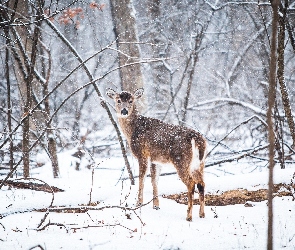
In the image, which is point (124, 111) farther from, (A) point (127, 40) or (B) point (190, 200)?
(A) point (127, 40)

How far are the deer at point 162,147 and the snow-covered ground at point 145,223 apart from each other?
36cm

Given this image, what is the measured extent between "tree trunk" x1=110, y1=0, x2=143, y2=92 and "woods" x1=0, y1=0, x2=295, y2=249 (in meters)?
0.03

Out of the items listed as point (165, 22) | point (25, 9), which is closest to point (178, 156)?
point (25, 9)

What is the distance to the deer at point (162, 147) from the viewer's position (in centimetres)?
526

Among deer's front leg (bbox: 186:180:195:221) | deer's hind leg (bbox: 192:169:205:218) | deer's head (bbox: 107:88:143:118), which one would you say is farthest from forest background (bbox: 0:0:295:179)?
deer's front leg (bbox: 186:180:195:221)

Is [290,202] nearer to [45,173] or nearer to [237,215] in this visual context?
[237,215]

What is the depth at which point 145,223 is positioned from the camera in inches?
181

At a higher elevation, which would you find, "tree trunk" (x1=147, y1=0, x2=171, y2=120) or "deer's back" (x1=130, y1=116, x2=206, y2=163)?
"tree trunk" (x1=147, y1=0, x2=171, y2=120)

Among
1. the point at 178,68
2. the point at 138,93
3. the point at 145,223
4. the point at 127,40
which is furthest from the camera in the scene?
the point at 178,68

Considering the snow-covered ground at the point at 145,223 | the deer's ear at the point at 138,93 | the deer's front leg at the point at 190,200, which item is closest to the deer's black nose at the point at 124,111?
the deer's ear at the point at 138,93

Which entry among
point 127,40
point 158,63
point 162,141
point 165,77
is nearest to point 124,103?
point 162,141

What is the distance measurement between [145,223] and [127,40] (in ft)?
23.6

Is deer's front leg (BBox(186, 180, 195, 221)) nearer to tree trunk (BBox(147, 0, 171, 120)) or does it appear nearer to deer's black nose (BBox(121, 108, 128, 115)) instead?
deer's black nose (BBox(121, 108, 128, 115))

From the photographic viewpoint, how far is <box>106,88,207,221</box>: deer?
17.3 feet
